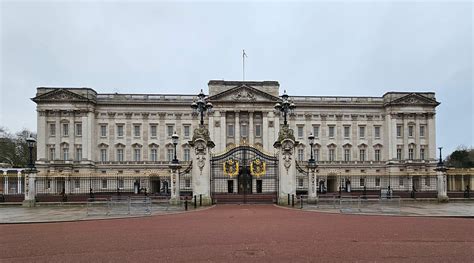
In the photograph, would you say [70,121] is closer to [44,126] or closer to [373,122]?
[44,126]

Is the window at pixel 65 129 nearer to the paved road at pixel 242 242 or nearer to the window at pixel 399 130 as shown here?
the paved road at pixel 242 242

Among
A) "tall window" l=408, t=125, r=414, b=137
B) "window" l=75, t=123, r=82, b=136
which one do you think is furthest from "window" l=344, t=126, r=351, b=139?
"window" l=75, t=123, r=82, b=136

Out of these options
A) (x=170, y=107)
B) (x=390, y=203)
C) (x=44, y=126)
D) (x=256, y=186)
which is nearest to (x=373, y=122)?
(x=256, y=186)

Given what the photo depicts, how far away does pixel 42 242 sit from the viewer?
35.0 feet

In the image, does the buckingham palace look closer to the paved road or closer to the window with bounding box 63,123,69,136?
the window with bounding box 63,123,69,136

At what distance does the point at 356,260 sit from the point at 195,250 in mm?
3887

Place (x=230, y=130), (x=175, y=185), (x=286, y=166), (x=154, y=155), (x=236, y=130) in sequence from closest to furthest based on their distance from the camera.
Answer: (x=286, y=166)
(x=175, y=185)
(x=236, y=130)
(x=230, y=130)
(x=154, y=155)

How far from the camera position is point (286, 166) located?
24875 mm

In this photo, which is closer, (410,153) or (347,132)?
(410,153)

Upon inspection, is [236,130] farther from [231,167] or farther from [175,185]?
[175,185]

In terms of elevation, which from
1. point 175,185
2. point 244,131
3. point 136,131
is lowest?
point 175,185

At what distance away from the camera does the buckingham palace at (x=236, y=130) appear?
5753cm

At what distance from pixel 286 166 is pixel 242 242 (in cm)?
1506

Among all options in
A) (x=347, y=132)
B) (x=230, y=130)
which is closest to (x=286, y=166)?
(x=230, y=130)
